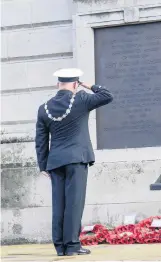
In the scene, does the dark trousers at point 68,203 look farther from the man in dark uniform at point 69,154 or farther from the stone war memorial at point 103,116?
the stone war memorial at point 103,116

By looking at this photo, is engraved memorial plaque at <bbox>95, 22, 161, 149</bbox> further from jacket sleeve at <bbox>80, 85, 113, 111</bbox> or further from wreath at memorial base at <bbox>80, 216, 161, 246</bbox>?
jacket sleeve at <bbox>80, 85, 113, 111</bbox>

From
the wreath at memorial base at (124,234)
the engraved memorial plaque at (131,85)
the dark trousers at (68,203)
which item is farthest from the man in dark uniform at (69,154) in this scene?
the engraved memorial plaque at (131,85)

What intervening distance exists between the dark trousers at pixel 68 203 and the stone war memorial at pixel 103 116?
2761mm

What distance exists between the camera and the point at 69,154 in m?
7.95

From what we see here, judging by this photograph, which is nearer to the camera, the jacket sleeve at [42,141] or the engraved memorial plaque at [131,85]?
the jacket sleeve at [42,141]

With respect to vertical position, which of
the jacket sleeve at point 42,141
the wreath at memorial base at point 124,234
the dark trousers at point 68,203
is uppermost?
the jacket sleeve at point 42,141

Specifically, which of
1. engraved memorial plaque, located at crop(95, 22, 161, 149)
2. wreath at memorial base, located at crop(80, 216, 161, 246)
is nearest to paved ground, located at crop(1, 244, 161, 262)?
wreath at memorial base, located at crop(80, 216, 161, 246)

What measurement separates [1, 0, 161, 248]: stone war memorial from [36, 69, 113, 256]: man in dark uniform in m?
2.77

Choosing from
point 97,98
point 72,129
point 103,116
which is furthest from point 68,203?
point 103,116

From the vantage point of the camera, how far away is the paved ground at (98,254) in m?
7.61

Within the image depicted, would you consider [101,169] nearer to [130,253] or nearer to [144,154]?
[144,154]

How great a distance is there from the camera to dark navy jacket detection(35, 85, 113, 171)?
7.98 metres

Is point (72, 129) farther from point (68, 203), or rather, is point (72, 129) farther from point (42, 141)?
point (68, 203)

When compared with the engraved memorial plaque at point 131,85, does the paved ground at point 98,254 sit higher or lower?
lower
